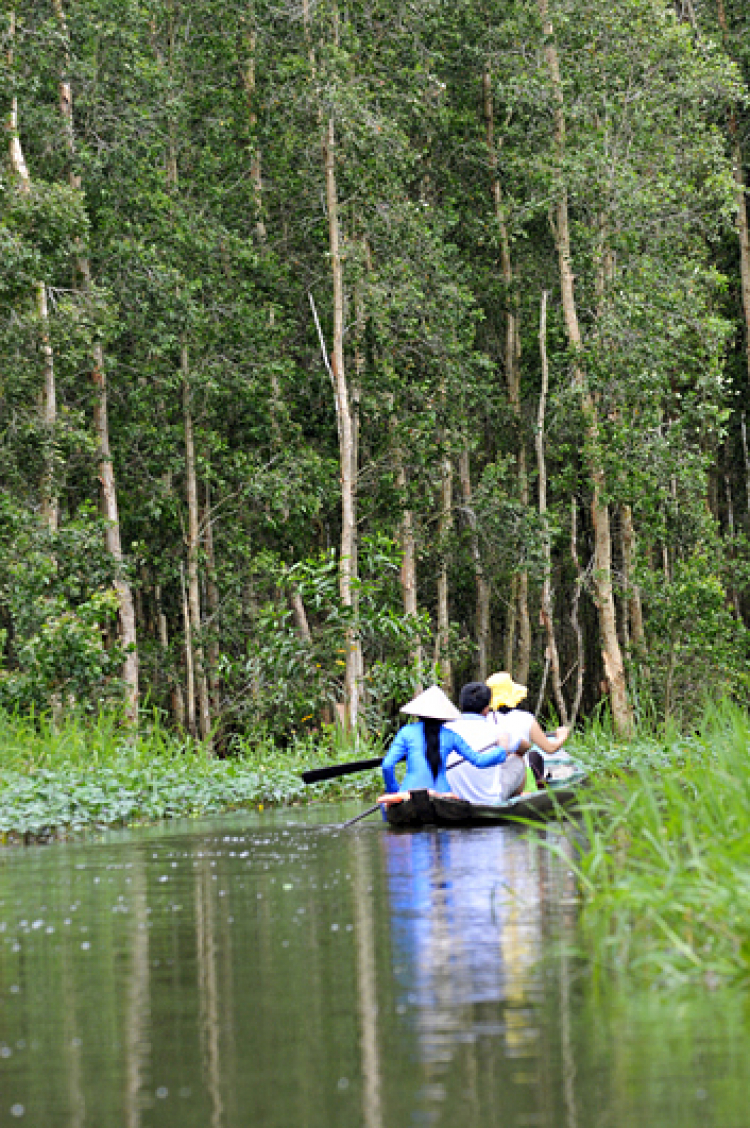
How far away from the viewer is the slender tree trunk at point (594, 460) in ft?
93.1

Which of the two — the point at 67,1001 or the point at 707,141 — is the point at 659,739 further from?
the point at 67,1001

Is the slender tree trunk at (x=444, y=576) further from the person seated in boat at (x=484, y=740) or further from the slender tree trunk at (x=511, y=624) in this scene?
the person seated in boat at (x=484, y=740)

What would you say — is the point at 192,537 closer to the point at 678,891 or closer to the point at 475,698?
the point at 475,698

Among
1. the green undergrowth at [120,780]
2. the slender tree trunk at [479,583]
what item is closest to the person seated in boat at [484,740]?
the green undergrowth at [120,780]

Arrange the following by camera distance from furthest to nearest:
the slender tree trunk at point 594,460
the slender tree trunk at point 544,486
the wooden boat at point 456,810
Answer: the slender tree trunk at point 544,486 → the slender tree trunk at point 594,460 → the wooden boat at point 456,810

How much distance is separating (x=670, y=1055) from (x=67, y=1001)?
238 centimetres

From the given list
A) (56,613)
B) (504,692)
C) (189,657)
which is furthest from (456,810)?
(189,657)

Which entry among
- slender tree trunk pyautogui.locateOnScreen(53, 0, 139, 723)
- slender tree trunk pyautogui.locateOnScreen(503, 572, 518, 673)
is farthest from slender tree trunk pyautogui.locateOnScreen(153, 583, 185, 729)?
slender tree trunk pyautogui.locateOnScreen(503, 572, 518, 673)

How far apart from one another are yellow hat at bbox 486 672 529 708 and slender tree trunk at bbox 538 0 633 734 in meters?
11.4

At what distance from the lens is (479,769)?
14148 mm

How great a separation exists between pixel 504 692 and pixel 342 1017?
11.5 meters

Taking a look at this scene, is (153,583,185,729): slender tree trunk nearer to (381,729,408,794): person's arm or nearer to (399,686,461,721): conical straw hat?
(381,729,408,794): person's arm

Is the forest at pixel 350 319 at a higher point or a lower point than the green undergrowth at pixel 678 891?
higher

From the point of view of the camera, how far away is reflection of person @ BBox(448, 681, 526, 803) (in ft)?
46.2
